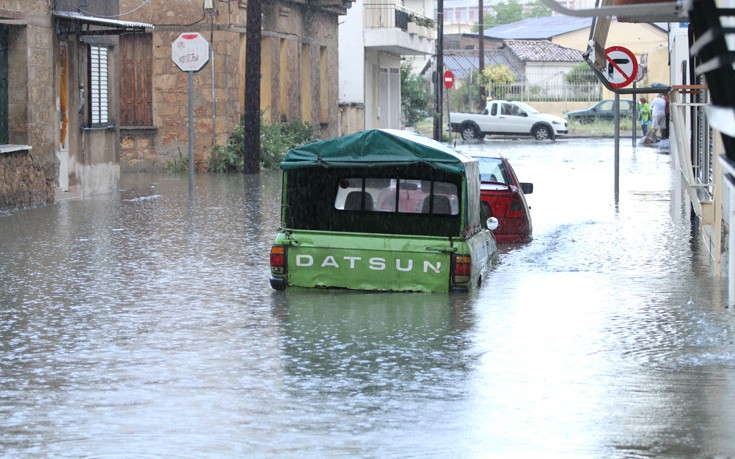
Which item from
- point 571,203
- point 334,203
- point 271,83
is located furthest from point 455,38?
point 334,203

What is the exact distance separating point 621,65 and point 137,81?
A: 1373 centimetres

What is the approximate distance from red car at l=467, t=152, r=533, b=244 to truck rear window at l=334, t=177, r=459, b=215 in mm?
4513

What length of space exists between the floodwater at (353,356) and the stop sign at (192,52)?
7146 millimetres

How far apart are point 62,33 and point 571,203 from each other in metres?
9.09

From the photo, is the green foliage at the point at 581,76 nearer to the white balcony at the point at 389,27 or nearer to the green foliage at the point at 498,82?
the green foliage at the point at 498,82

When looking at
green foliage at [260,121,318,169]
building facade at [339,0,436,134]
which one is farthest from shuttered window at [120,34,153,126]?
building facade at [339,0,436,134]

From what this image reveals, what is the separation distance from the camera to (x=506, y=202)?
1747 centimetres

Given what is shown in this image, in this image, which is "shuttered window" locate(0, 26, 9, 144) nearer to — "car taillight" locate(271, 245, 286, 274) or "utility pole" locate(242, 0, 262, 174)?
"utility pole" locate(242, 0, 262, 174)

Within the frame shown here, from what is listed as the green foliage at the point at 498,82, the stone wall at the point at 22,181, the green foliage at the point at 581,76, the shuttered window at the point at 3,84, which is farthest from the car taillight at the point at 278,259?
the green foliage at the point at 581,76

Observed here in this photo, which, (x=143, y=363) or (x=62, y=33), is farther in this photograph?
(x=62, y=33)

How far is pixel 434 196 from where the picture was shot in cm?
1273

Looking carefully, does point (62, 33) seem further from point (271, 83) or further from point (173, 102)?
point (271, 83)

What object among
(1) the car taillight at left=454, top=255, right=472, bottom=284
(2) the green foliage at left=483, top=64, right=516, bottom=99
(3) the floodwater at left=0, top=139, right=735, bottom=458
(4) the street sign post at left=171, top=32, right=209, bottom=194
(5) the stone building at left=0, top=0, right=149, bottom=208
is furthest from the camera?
(2) the green foliage at left=483, top=64, right=516, bottom=99

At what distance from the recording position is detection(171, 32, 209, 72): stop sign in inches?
950
